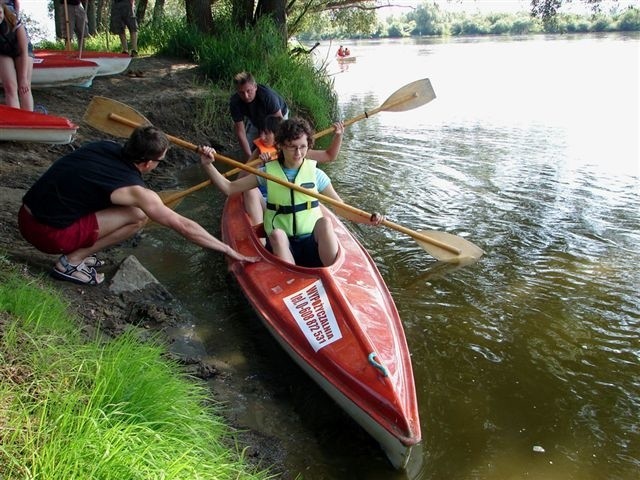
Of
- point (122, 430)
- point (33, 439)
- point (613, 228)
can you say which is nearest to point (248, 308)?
point (122, 430)

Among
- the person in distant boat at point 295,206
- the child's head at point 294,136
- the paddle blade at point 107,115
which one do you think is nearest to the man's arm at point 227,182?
the person in distant boat at point 295,206

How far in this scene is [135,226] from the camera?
362 cm

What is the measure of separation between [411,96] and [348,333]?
11.5 feet

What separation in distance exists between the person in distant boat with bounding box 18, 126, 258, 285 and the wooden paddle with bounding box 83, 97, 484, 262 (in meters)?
0.71

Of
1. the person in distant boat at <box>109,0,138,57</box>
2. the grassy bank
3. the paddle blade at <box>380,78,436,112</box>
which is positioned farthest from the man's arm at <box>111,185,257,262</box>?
the person in distant boat at <box>109,0,138,57</box>

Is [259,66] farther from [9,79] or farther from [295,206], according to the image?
[295,206]

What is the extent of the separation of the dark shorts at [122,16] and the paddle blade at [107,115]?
22.2 feet

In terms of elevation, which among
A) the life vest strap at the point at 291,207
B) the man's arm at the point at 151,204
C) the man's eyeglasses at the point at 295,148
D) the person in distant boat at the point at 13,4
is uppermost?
the person in distant boat at the point at 13,4

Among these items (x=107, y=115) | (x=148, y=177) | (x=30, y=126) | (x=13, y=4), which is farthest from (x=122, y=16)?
(x=107, y=115)

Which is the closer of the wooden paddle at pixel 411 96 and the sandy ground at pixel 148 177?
the sandy ground at pixel 148 177

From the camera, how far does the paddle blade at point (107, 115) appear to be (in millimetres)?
4176

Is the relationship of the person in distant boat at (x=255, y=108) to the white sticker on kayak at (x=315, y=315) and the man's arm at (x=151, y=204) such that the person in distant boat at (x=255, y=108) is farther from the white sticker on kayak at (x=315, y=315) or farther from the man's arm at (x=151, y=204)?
the white sticker on kayak at (x=315, y=315)

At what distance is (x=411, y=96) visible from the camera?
5672 mm

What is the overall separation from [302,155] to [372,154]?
4872 millimetres
